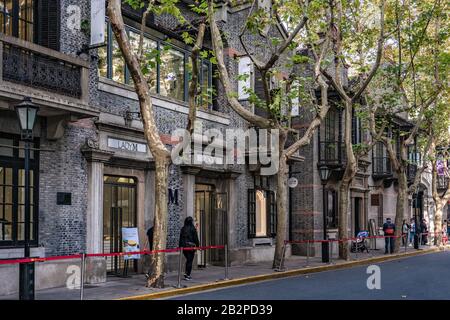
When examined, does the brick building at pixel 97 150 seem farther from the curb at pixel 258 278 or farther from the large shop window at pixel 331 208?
the large shop window at pixel 331 208

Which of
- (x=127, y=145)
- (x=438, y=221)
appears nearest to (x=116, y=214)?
(x=127, y=145)

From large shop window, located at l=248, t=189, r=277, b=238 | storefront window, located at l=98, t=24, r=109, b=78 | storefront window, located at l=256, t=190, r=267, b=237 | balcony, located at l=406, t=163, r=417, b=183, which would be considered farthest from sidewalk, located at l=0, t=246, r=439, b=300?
balcony, located at l=406, t=163, r=417, b=183

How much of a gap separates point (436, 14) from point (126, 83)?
1166 cm

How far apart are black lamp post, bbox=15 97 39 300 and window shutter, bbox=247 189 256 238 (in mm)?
12423

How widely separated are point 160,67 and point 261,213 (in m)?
7.97

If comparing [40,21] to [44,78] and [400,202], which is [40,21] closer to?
[44,78]

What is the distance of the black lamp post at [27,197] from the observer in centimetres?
1017

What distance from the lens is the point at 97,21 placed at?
14727mm

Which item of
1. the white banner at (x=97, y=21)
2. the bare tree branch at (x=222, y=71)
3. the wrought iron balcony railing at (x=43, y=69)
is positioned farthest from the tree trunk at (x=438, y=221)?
the wrought iron balcony railing at (x=43, y=69)

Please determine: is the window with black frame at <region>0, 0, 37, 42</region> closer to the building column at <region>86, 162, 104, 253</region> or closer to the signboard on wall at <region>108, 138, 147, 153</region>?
the signboard on wall at <region>108, 138, 147, 153</region>

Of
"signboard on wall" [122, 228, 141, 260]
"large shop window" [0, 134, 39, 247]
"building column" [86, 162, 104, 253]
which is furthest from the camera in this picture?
"signboard on wall" [122, 228, 141, 260]

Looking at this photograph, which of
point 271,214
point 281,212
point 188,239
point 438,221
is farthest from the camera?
point 438,221

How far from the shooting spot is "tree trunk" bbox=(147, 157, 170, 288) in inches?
531

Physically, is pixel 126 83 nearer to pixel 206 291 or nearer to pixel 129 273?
pixel 129 273
